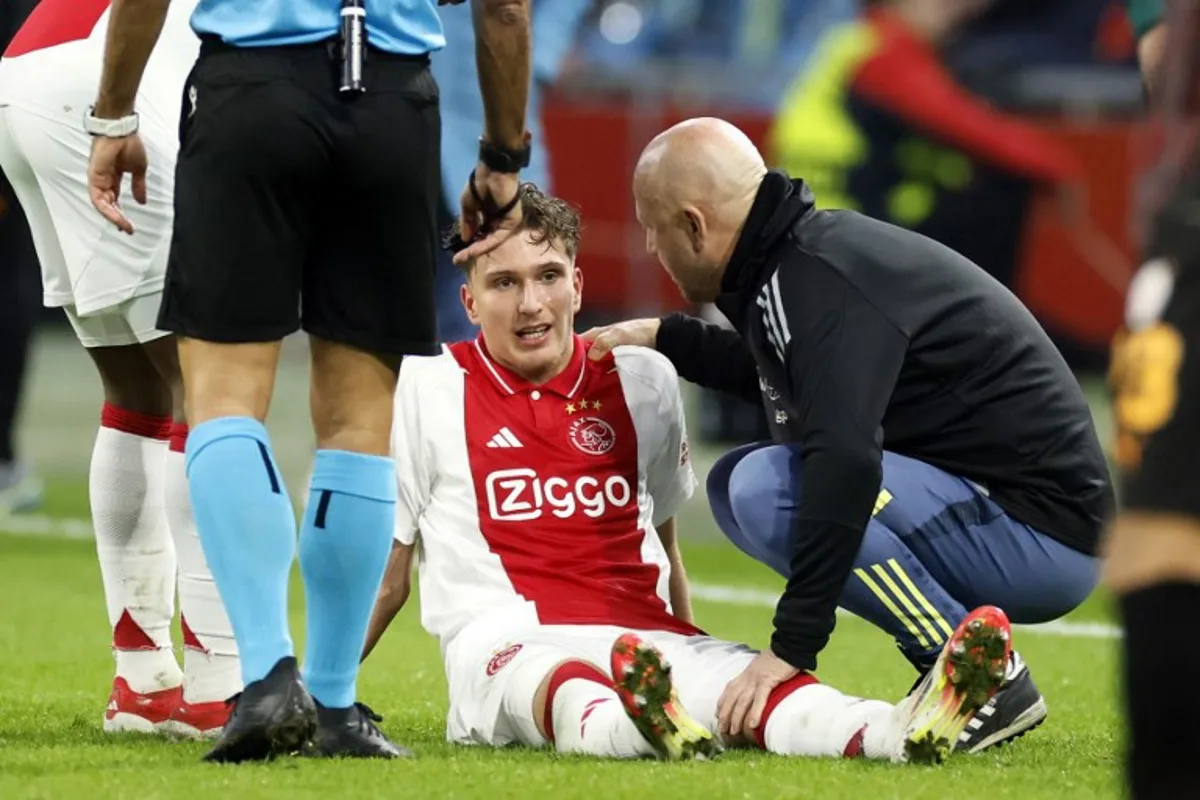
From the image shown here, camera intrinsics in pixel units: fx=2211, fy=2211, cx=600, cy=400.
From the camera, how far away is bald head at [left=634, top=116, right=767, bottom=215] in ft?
12.1

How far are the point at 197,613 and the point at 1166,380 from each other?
2078mm

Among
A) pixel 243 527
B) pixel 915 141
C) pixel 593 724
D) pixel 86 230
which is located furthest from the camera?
pixel 915 141

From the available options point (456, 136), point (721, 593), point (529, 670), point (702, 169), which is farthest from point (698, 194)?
point (456, 136)

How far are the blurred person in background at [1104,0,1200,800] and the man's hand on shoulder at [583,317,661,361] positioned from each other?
2.13 metres

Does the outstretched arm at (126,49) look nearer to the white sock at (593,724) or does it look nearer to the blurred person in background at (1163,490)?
the white sock at (593,724)

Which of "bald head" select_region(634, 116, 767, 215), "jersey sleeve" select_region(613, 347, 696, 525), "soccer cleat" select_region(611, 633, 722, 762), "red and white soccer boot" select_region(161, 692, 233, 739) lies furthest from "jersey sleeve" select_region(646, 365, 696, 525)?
"red and white soccer boot" select_region(161, 692, 233, 739)

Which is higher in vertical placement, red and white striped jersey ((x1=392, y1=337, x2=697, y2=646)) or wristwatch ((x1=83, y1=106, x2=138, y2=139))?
wristwatch ((x1=83, y1=106, x2=138, y2=139))

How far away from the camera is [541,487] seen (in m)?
3.98

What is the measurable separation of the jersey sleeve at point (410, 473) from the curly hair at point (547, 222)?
0.99 ft

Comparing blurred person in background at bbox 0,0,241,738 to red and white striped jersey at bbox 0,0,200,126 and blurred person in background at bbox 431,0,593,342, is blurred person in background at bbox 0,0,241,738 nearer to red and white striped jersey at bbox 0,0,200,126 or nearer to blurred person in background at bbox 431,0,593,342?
red and white striped jersey at bbox 0,0,200,126

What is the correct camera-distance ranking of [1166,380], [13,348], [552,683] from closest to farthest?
[1166,380] → [552,683] → [13,348]

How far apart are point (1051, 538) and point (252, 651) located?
1413 millimetres

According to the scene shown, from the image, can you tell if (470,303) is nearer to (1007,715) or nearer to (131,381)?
(131,381)

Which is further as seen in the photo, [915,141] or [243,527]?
[915,141]
